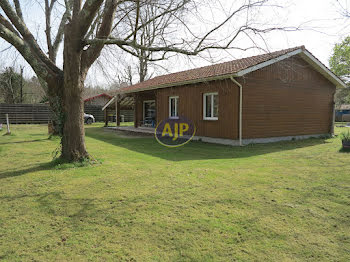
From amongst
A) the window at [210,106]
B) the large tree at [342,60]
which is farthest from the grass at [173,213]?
the large tree at [342,60]

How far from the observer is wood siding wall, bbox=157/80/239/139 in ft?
34.3

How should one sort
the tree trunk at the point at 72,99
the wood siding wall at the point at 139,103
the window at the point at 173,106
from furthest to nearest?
1. the wood siding wall at the point at 139,103
2. the window at the point at 173,106
3. the tree trunk at the point at 72,99

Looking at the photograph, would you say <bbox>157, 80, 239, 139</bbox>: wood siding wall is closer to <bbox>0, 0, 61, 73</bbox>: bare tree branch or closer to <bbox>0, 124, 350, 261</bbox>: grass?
<bbox>0, 124, 350, 261</bbox>: grass

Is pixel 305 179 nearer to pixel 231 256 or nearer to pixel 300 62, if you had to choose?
pixel 231 256

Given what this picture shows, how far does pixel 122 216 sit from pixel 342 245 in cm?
261

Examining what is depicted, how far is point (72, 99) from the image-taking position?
20.0ft

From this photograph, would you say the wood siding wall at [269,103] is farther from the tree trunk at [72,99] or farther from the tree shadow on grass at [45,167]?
the tree shadow on grass at [45,167]

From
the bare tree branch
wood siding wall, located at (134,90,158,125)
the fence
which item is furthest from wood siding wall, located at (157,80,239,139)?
the fence

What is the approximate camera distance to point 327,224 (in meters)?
3.12

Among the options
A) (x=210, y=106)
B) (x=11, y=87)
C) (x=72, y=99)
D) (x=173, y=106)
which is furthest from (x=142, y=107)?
(x=11, y=87)

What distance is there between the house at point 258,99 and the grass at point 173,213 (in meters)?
4.63

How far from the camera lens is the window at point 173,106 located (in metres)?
14.0

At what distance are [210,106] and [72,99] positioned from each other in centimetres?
707

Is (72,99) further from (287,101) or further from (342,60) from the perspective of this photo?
(342,60)
